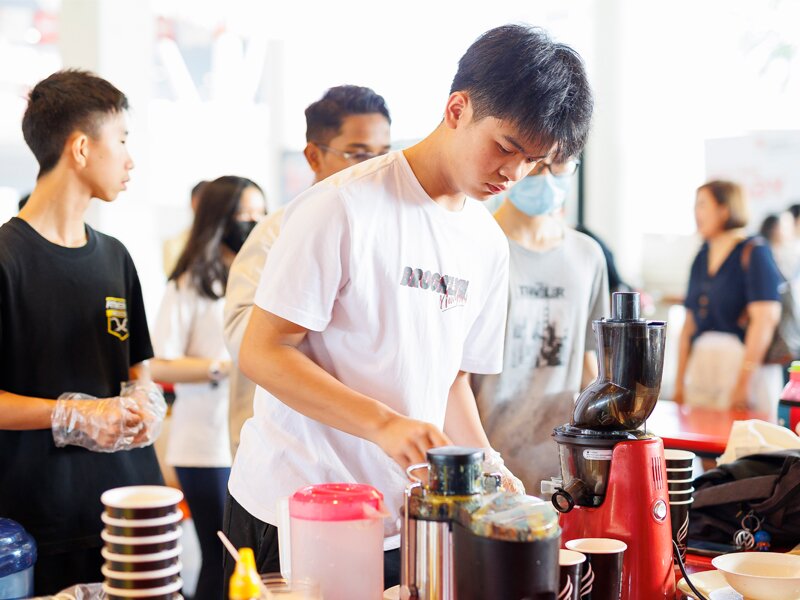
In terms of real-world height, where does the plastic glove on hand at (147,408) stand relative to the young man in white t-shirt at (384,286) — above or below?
below

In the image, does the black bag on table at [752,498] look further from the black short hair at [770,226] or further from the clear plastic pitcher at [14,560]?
the black short hair at [770,226]

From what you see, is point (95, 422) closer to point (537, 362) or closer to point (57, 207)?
point (57, 207)

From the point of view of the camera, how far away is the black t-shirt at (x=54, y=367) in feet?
6.61

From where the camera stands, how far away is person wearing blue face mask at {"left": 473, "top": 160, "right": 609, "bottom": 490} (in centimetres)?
259

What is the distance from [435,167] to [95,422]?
3.04 feet

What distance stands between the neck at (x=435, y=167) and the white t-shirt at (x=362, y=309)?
2 centimetres

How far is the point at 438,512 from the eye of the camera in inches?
46.3

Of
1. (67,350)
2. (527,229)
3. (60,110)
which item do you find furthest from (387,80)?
(67,350)

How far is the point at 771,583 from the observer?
138 centimetres

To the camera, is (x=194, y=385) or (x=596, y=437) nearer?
(x=596, y=437)

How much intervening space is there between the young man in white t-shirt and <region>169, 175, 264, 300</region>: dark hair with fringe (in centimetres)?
156

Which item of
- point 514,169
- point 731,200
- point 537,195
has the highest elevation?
point 731,200

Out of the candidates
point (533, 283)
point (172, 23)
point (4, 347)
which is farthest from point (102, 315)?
point (172, 23)

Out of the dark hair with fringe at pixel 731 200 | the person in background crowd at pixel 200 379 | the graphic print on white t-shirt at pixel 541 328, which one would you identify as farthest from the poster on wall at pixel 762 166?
the person in background crowd at pixel 200 379
